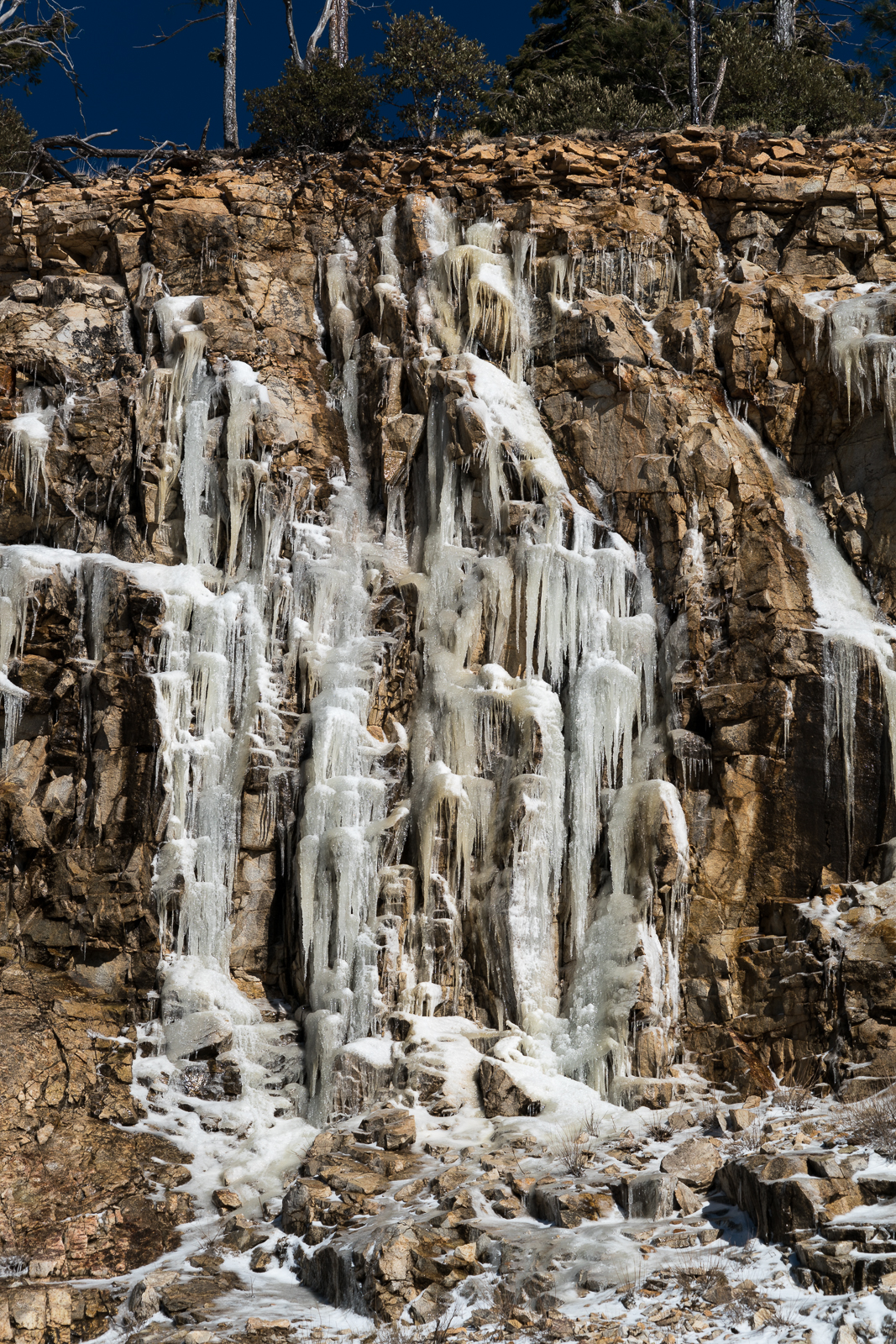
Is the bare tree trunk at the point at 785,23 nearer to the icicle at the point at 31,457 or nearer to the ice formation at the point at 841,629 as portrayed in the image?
the ice formation at the point at 841,629

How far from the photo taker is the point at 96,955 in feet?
50.3

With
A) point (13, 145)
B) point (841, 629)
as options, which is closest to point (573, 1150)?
point (841, 629)

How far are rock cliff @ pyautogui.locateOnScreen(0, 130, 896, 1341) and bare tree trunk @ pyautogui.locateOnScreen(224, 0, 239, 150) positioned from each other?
3.28 m

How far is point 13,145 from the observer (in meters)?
22.7

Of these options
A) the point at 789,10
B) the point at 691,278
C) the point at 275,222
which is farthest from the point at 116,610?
the point at 789,10

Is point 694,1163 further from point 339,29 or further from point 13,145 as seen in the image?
point 339,29

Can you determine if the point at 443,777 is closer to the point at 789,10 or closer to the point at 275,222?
the point at 275,222

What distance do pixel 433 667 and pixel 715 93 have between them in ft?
42.0

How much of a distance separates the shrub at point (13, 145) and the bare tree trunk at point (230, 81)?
11.1ft

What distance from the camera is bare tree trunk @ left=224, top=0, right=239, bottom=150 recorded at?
906 inches

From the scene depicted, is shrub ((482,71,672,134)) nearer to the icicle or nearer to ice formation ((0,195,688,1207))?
ice formation ((0,195,688,1207))

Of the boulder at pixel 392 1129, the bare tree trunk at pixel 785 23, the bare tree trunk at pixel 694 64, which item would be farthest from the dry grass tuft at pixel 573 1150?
the bare tree trunk at pixel 785 23

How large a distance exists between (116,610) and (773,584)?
26.4 feet

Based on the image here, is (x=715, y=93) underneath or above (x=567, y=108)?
underneath
